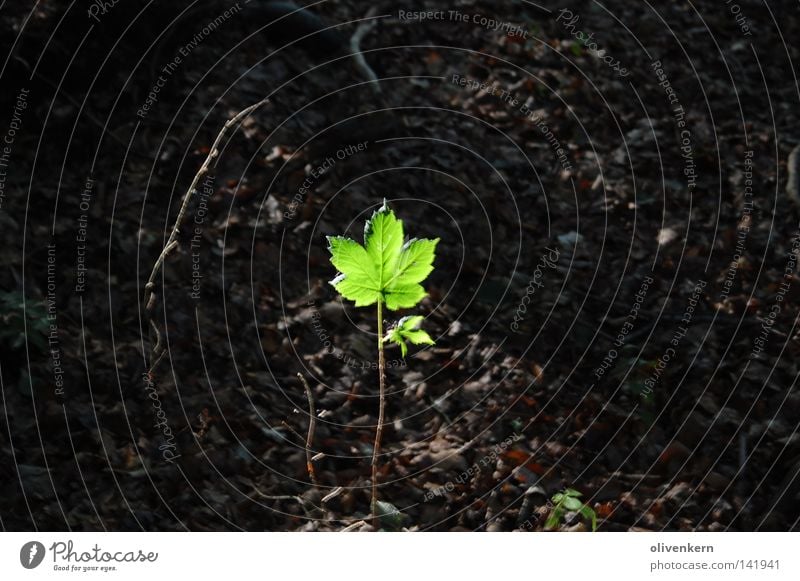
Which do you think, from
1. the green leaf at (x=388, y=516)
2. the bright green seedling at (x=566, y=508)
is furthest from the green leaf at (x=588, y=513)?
the green leaf at (x=388, y=516)

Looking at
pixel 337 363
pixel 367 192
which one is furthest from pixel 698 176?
pixel 337 363

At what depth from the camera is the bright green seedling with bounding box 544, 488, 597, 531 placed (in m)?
3.34

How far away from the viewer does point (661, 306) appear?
4504 millimetres

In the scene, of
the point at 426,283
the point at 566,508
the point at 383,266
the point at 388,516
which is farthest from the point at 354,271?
the point at 426,283

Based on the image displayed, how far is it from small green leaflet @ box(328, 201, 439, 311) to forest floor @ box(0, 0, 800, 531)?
113 centimetres

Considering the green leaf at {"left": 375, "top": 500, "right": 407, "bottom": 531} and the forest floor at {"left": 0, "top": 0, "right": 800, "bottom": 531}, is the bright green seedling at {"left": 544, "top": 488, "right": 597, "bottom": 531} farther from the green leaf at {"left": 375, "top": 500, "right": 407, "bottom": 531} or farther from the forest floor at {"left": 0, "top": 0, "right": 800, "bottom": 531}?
the green leaf at {"left": 375, "top": 500, "right": 407, "bottom": 531}

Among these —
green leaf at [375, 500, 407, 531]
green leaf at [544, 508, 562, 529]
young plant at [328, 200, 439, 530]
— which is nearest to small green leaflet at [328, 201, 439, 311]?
young plant at [328, 200, 439, 530]

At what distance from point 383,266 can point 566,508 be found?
4.94 feet

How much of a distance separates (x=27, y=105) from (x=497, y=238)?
2685 millimetres
